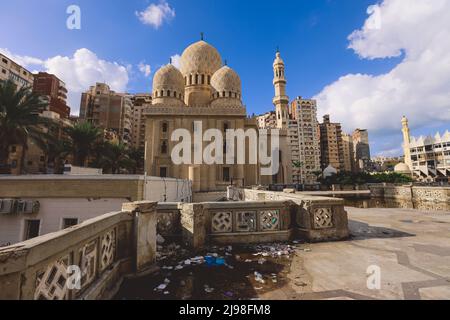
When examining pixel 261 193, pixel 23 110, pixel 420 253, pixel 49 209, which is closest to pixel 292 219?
pixel 420 253

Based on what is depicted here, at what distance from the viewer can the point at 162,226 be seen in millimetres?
5609

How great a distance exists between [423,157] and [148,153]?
74460 mm

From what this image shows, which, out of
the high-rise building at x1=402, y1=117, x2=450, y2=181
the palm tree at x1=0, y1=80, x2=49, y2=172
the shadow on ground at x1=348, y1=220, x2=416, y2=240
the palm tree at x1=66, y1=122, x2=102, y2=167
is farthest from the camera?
the high-rise building at x1=402, y1=117, x2=450, y2=181

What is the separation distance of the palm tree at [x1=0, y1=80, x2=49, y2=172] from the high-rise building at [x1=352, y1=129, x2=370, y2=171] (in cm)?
12123

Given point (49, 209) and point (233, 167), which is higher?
point (233, 167)

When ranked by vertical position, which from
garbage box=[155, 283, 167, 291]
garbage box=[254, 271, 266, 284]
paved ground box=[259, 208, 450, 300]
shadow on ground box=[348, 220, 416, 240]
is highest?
shadow on ground box=[348, 220, 416, 240]

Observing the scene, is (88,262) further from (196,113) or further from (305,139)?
(305,139)

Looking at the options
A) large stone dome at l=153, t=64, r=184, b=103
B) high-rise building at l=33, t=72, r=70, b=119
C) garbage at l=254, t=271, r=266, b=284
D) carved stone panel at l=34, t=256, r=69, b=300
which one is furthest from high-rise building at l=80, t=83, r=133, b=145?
carved stone panel at l=34, t=256, r=69, b=300

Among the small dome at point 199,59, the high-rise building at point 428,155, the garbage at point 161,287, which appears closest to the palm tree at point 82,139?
the small dome at point 199,59

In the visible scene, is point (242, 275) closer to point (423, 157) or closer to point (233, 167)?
point (233, 167)

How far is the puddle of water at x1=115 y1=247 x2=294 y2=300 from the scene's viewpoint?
3148 mm

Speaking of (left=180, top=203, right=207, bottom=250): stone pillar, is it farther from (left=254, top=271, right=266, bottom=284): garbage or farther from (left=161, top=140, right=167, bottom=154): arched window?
(left=161, top=140, right=167, bottom=154): arched window

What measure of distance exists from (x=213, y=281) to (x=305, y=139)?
8190 centimetres

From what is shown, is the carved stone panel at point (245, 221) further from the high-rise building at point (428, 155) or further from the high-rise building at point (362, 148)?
the high-rise building at point (362, 148)
